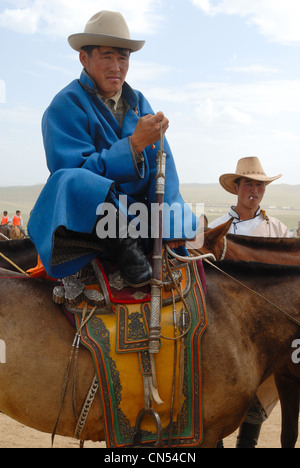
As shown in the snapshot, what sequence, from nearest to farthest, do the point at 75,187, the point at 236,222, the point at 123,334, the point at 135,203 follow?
the point at 75,187 < the point at 123,334 < the point at 135,203 < the point at 236,222

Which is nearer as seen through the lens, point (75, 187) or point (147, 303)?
point (75, 187)

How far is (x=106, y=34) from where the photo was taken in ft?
8.82

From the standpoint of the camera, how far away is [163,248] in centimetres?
272

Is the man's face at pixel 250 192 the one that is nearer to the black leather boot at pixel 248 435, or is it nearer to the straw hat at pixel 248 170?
the straw hat at pixel 248 170

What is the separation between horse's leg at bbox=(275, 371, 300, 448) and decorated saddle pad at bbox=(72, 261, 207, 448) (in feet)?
3.21

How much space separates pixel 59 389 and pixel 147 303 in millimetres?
646

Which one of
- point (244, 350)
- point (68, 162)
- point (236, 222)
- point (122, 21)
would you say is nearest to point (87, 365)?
point (244, 350)

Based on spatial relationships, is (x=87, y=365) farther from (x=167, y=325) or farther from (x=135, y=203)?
(x=135, y=203)

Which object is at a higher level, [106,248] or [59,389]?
[106,248]

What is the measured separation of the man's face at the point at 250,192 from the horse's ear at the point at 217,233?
1.04 metres

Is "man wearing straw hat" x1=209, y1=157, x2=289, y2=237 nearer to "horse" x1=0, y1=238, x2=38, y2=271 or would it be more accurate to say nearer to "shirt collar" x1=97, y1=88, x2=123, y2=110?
"horse" x1=0, y1=238, x2=38, y2=271

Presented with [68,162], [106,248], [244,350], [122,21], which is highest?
[122,21]

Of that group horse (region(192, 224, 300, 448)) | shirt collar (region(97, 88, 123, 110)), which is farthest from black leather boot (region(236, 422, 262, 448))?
shirt collar (region(97, 88, 123, 110))

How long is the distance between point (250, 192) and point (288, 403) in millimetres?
Result: 2335
